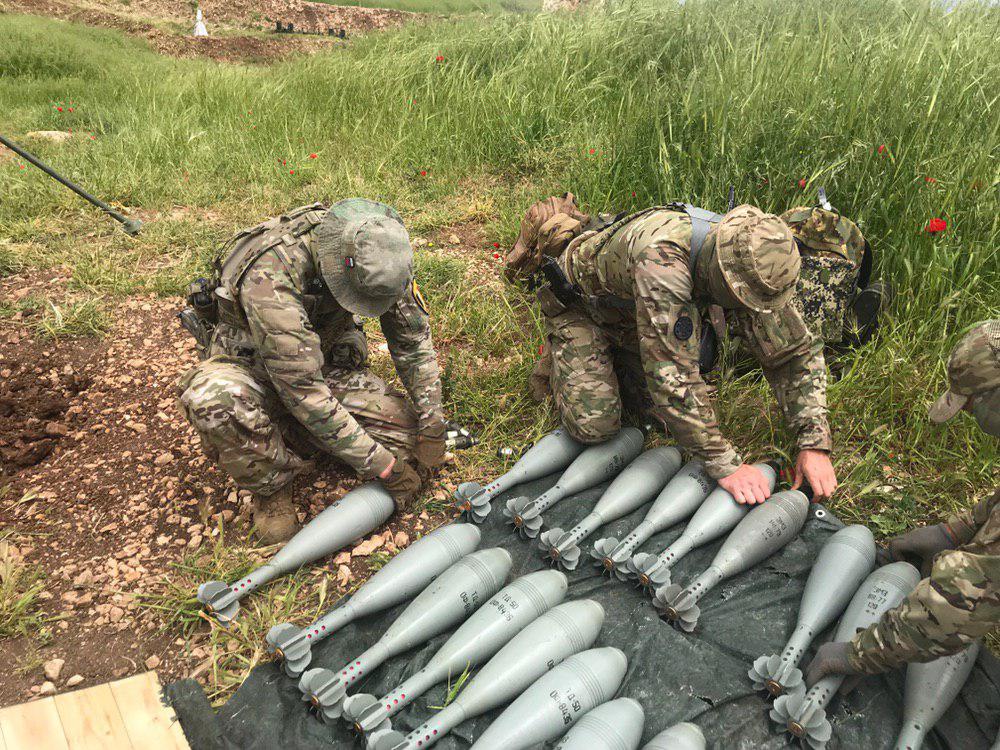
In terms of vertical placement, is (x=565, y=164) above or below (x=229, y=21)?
above

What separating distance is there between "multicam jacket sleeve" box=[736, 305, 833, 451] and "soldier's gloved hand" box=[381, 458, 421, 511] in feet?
6.35

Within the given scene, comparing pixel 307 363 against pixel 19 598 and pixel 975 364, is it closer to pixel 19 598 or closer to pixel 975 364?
pixel 19 598

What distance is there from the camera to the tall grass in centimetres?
400

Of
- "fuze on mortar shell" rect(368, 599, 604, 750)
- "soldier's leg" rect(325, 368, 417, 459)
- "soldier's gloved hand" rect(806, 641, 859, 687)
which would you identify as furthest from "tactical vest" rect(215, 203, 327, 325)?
"soldier's gloved hand" rect(806, 641, 859, 687)

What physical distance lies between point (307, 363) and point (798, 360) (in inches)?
98.7

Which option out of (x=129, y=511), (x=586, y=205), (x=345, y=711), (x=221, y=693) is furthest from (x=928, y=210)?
(x=129, y=511)

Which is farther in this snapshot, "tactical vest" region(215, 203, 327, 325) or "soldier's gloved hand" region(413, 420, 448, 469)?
"soldier's gloved hand" region(413, 420, 448, 469)

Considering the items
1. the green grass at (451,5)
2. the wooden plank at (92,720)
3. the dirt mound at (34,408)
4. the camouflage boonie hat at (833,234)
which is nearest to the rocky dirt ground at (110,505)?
the dirt mound at (34,408)

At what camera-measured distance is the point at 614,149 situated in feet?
19.1

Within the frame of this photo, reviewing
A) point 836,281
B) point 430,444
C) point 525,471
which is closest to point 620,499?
point 525,471

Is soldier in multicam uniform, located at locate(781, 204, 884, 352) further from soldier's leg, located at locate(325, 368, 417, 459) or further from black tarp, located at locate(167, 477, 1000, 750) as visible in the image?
soldier's leg, located at locate(325, 368, 417, 459)

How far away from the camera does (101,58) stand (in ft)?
36.9

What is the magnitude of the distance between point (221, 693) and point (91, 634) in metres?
0.73

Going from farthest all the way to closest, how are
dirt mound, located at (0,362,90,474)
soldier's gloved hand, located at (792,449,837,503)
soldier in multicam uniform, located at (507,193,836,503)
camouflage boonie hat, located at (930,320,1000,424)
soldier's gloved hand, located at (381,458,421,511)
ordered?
1. dirt mound, located at (0,362,90,474)
2. soldier's gloved hand, located at (381,458,421,511)
3. soldier's gloved hand, located at (792,449,837,503)
4. soldier in multicam uniform, located at (507,193,836,503)
5. camouflage boonie hat, located at (930,320,1000,424)
